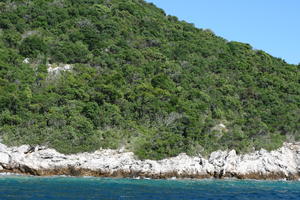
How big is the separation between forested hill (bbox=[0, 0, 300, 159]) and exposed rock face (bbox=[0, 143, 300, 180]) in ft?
3.79

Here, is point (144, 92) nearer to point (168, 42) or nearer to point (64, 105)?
point (64, 105)

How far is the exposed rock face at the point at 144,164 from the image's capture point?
2950cm

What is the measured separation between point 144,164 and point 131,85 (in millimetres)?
14836

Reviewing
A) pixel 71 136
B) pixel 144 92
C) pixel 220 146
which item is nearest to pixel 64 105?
pixel 71 136

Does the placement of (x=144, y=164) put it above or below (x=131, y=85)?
below

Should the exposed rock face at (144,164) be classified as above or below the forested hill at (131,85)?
below

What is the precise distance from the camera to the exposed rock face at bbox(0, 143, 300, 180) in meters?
Result: 29.5

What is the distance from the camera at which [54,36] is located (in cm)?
5097

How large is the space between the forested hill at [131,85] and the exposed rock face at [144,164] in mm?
1157

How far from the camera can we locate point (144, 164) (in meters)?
31.7

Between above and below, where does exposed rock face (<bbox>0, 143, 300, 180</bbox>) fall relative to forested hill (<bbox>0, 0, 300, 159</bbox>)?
below

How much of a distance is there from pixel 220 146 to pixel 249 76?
19.4m

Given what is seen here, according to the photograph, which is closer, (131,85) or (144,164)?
(144,164)

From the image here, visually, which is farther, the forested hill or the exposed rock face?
the forested hill
